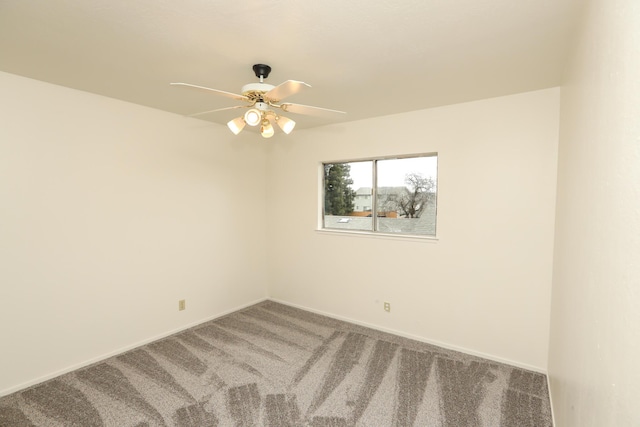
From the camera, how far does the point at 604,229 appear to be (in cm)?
99

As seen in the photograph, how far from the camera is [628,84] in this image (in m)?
0.80

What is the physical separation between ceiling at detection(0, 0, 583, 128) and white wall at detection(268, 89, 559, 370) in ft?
1.26

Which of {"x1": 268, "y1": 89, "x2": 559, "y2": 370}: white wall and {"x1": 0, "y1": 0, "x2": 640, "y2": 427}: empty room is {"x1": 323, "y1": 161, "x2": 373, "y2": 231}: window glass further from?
{"x1": 268, "y1": 89, "x2": 559, "y2": 370}: white wall

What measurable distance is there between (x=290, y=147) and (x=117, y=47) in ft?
7.94

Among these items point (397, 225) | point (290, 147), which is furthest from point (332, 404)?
point (290, 147)

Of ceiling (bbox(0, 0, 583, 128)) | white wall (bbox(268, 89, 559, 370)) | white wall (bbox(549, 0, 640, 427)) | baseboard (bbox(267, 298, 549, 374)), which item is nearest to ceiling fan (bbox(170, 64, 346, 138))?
Answer: ceiling (bbox(0, 0, 583, 128))

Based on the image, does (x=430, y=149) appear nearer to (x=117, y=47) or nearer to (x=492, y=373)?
(x=492, y=373)

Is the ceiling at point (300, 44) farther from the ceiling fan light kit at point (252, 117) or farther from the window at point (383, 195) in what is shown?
the window at point (383, 195)

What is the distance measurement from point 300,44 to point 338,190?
7.32 feet

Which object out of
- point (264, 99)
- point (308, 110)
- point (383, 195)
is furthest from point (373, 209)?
point (264, 99)

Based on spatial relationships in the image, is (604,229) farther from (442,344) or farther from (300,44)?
(442,344)

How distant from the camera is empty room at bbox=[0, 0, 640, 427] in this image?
1.42 metres

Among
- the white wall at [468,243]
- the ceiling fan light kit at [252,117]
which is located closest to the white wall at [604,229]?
the white wall at [468,243]

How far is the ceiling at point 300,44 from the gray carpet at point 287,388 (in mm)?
2455
